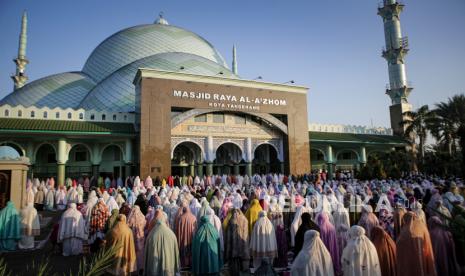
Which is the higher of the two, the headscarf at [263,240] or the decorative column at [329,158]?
the decorative column at [329,158]

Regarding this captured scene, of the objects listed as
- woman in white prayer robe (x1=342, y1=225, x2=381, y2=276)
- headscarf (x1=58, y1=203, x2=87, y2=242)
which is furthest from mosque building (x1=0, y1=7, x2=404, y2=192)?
woman in white prayer robe (x1=342, y1=225, x2=381, y2=276)

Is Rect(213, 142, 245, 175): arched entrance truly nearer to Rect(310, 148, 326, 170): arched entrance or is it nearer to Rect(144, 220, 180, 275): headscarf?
Rect(310, 148, 326, 170): arched entrance

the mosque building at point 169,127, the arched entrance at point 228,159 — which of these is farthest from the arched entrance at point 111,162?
the arched entrance at point 228,159

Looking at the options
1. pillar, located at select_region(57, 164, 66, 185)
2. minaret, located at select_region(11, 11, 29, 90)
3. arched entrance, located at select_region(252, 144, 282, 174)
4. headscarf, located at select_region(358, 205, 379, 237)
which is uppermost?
minaret, located at select_region(11, 11, 29, 90)

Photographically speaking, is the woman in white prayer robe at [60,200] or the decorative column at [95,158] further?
the decorative column at [95,158]

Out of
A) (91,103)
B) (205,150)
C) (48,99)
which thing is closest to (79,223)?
(205,150)

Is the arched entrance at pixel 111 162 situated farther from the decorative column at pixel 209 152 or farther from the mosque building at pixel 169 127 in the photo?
the decorative column at pixel 209 152

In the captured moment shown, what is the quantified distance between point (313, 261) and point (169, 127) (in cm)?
1700

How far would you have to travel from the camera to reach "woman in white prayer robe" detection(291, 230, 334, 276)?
3865 millimetres

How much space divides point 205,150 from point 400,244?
58.1 feet

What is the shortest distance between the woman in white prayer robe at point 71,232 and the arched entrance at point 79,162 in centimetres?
1478

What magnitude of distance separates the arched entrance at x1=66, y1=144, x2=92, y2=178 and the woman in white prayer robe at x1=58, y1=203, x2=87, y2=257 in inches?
582

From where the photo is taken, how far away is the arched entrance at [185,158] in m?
23.0

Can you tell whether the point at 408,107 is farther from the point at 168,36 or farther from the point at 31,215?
→ the point at 31,215
